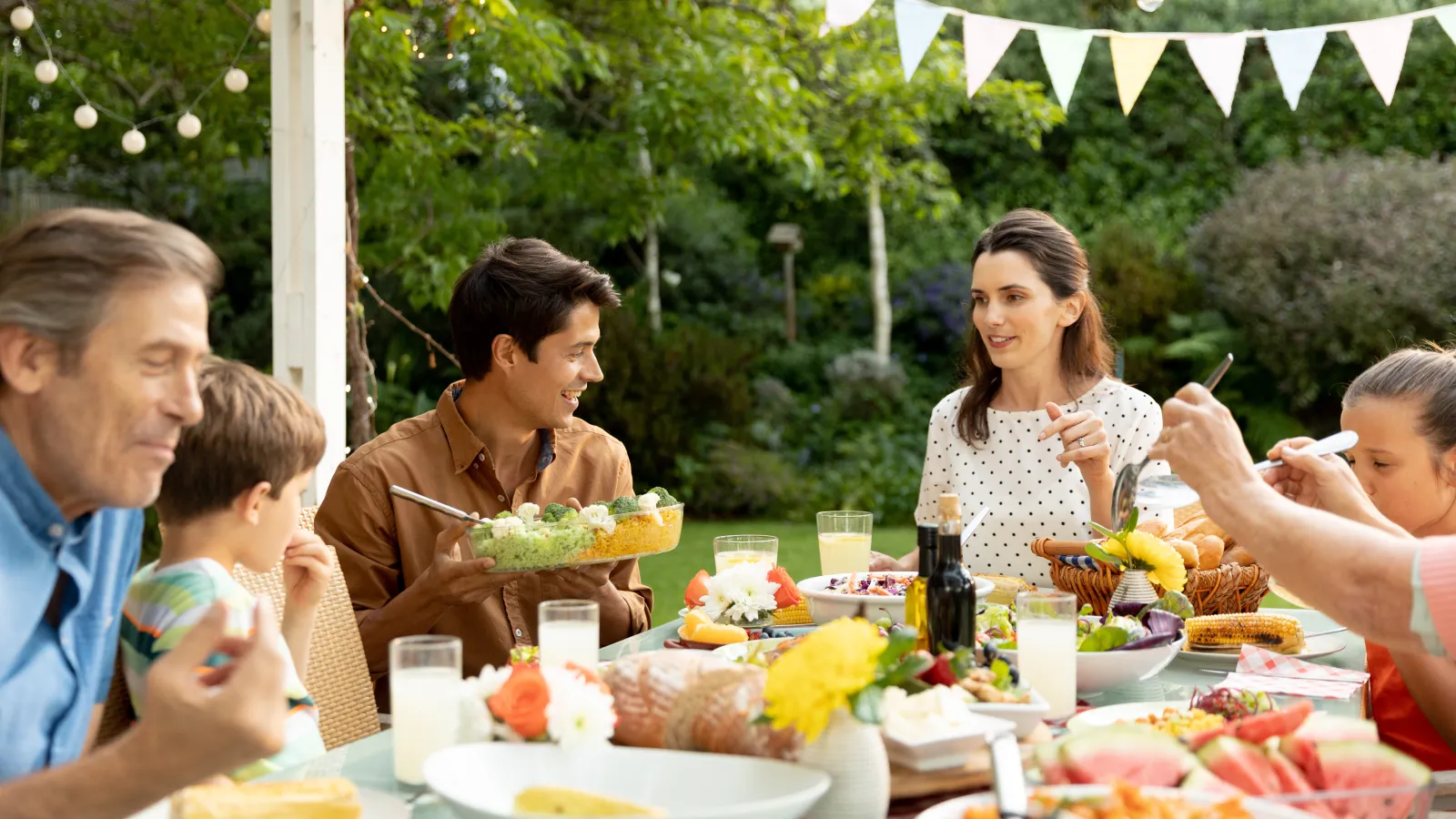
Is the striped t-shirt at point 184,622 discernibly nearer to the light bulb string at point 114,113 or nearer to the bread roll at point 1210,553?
the bread roll at point 1210,553

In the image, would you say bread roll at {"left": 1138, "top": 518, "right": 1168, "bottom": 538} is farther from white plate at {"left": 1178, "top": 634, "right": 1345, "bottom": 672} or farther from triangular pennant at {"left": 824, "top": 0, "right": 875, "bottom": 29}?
triangular pennant at {"left": 824, "top": 0, "right": 875, "bottom": 29}

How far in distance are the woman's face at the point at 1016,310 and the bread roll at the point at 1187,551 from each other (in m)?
1.01

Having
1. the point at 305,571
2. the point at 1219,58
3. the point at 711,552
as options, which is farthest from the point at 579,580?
the point at 711,552

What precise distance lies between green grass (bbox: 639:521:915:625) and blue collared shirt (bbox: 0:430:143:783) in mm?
5061

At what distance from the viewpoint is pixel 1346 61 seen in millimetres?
11750

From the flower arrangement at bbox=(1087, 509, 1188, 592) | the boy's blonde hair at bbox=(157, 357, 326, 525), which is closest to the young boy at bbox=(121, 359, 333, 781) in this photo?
the boy's blonde hair at bbox=(157, 357, 326, 525)

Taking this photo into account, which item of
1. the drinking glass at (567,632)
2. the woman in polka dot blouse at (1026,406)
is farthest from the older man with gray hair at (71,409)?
the woman in polka dot blouse at (1026,406)

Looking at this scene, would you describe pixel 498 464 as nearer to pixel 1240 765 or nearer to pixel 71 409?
pixel 71 409

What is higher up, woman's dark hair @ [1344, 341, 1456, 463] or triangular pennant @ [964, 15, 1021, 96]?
triangular pennant @ [964, 15, 1021, 96]

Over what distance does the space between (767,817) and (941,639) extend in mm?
680

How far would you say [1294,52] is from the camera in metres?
3.89

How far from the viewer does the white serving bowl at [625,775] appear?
1.34 meters

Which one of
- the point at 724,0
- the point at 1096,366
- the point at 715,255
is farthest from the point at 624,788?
the point at 715,255

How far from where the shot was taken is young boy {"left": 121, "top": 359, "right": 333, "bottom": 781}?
1.67m
